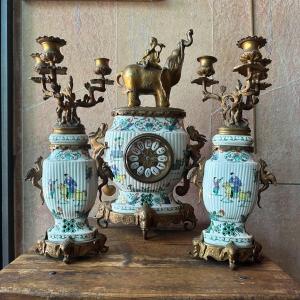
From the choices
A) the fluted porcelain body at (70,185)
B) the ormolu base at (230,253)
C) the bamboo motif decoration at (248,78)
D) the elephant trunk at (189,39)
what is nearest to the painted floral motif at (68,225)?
the fluted porcelain body at (70,185)

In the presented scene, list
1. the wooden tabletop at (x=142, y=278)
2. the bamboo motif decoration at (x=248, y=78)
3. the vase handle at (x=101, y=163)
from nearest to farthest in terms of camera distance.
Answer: the wooden tabletop at (x=142, y=278), the bamboo motif decoration at (x=248, y=78), the vase handle at (x=101, y=163)

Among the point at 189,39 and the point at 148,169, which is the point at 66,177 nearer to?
the point at 148,169

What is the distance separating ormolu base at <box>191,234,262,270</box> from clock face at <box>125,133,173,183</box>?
20 centimetres

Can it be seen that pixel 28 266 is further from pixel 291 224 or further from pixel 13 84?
pixel 291 224

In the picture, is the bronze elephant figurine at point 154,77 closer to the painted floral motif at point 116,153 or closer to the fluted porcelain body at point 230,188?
the painted floral motif at point 116,153

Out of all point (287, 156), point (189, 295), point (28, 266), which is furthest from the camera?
point (287, 156)

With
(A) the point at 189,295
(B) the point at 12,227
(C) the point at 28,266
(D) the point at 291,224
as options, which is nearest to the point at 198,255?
(A) the point at 189,295

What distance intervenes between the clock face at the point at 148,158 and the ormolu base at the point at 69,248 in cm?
18

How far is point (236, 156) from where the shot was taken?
2.31 ft

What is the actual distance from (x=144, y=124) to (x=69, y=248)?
0.32 meters

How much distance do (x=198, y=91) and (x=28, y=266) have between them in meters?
0.69

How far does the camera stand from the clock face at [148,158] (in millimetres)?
866

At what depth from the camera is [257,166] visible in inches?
27.9

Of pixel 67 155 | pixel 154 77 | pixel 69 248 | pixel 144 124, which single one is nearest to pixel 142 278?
pixel 69 248
